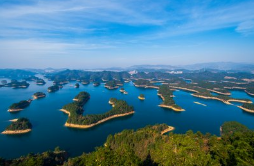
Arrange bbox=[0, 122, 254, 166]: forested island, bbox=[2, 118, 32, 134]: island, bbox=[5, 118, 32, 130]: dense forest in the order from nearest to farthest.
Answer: bbox=[0, 122, 254, 166]: forested island → bbox=[2, 118, 32, 134]: island → bbox=[5, 118, 32, 130]: dense forest

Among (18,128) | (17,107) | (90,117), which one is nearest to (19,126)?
(18,128)

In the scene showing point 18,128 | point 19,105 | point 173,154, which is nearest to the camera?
point 173,154

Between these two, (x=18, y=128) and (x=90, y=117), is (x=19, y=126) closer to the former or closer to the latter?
(x=18, y=128)

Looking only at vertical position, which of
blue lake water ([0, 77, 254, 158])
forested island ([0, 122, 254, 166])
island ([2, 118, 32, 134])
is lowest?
blue lake water ([0, 77, 254, 158])

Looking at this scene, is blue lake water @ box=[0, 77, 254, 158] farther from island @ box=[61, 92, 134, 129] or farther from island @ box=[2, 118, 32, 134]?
island @ box=[61, 92, 134, 129]

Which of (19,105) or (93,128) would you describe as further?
(19,105)

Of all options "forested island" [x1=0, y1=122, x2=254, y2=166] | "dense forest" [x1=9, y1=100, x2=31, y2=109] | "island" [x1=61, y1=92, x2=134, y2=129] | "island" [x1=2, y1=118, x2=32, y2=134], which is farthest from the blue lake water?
"forested island" [x1=0, y1=122, x2=254, y2=166]

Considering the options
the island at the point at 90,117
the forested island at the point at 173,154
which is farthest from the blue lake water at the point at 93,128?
the forested island at the point at 173,154

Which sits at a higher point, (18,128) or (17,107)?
(17,107)

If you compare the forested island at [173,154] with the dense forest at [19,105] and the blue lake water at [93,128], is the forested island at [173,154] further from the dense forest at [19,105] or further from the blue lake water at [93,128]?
the dense forest at [19,105]

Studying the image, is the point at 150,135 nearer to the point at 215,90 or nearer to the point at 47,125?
the point at 47,125

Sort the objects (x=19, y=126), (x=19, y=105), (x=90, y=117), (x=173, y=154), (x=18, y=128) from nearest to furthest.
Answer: (x=173, y=154) → (x=18, y=128) → (x=19, y=126) → (x=90, y=117) → (x=19, y=105)
